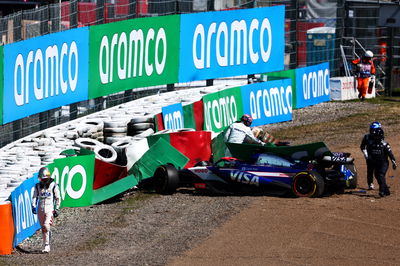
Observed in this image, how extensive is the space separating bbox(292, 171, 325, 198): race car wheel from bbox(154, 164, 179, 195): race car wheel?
7.35ft

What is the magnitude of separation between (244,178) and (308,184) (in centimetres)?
117

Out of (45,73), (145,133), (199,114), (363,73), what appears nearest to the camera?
(45,73)

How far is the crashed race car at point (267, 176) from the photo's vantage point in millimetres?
15922

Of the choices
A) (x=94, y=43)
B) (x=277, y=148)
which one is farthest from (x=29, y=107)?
(x=277, y=148)

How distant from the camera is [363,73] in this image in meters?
29.6

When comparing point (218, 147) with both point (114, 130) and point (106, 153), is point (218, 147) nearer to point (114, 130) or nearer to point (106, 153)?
point (106, 153)

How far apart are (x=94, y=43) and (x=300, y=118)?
8520 millimetres

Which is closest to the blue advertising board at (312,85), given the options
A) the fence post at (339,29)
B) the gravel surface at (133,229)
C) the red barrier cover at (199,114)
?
the fence post at (339,29)

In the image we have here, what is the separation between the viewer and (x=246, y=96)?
80.3ft

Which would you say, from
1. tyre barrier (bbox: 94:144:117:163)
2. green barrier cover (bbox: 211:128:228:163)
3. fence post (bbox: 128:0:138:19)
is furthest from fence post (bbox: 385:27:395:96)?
tyre barrier (bbox: 94:144:117:163)

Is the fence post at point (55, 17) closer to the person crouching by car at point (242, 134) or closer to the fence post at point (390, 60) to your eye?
the person crouching by car at point (242, 134)

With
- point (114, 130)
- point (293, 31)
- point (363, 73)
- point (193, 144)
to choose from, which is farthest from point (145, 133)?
point (363, 73)

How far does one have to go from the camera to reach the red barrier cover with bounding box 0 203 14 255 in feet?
41.3

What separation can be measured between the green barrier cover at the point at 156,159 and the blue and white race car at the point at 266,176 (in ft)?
1.02
